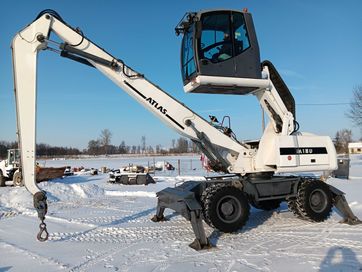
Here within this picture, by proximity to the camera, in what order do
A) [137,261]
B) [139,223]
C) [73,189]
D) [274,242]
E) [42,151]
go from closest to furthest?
1. [137,261]
2. [274,242]
3. [139,223]
4. [73,189]
5. [42,151]

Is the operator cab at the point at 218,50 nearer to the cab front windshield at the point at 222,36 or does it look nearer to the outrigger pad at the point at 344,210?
the cab front windshield at the point at 222,36

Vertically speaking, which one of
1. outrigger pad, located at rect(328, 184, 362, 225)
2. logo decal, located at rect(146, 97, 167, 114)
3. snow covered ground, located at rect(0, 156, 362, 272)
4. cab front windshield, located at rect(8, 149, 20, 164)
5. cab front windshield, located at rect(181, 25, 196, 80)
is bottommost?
snow covered ground, located at rect(0, 156, 362, 272)

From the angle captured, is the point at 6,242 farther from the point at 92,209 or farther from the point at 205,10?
the point at 205,10

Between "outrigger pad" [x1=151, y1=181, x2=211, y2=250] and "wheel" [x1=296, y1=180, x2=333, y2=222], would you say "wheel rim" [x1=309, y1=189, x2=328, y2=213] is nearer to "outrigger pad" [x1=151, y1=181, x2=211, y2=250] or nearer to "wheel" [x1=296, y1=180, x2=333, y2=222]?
"wheel" [x1=296, y1=180, x2=333, y2=222]

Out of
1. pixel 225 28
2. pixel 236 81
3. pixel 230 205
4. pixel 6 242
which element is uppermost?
pixel 225 28

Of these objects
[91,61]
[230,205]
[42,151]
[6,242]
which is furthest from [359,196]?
[42,151]

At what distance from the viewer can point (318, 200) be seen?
8.08 meters

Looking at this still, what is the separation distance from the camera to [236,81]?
Result: 7.51 meters

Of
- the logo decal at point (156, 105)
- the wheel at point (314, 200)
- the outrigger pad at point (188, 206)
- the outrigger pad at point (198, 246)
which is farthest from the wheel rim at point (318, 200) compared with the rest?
the logo decal at point (156, 105)

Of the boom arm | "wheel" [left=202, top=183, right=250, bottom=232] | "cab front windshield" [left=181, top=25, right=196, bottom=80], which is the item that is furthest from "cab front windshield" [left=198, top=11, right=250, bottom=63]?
"wheel" [left=202, top=183, right=250, bottom=232]

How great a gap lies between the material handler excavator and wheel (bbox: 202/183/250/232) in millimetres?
19

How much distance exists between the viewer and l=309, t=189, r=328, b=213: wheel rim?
26.2ft

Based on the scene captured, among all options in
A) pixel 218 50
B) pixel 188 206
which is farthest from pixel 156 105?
pixel 188 206

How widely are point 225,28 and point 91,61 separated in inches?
111
